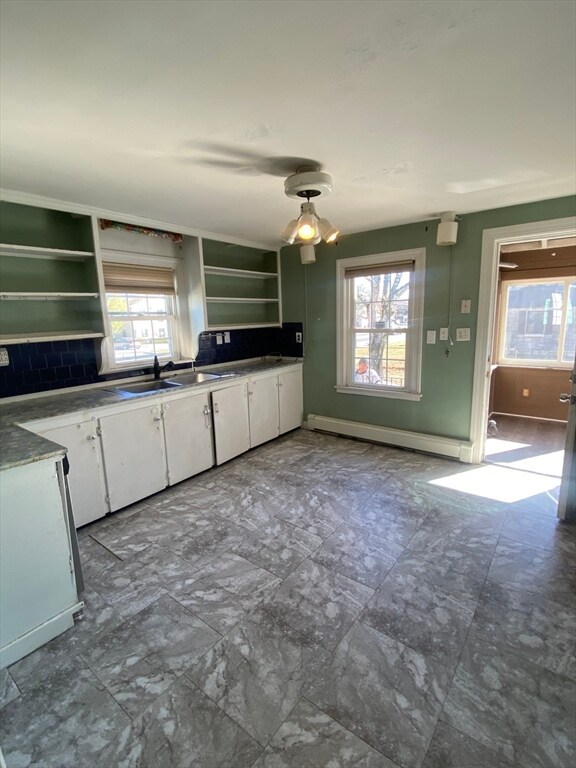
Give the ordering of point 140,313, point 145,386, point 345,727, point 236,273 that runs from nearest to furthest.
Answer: point 345,727
point 145,386
point 140,313
point 236,273

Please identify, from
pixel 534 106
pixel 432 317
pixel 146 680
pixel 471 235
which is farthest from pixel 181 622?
pixel 471 235

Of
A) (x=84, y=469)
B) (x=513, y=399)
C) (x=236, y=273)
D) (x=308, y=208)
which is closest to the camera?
(x=308, y=208)

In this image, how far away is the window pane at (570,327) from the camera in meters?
4.59

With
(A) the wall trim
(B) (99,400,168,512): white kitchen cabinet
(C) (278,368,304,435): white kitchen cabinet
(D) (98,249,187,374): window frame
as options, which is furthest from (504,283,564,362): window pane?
(B) (99,400,168,512): white kitchen cabinet

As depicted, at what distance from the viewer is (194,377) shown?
3.58 metres

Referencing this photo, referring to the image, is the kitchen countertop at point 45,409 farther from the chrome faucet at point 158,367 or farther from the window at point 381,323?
the window at point 381,323

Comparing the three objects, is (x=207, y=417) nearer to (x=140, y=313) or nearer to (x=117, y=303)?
(x=140, y=313)

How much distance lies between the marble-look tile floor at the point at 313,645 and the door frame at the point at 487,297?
0.82m

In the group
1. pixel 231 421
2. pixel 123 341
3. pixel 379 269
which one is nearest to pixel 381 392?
pixel 379 269

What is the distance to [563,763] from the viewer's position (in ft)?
3.86

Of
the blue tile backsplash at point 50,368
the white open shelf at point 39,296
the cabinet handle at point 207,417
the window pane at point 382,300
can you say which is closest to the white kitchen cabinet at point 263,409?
the cabinet handle at point 207,417

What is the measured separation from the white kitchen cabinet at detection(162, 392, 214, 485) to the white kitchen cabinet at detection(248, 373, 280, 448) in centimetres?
58

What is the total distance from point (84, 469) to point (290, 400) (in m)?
2.38

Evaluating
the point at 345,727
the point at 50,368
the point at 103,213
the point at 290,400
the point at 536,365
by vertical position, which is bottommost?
the point at 345,727
